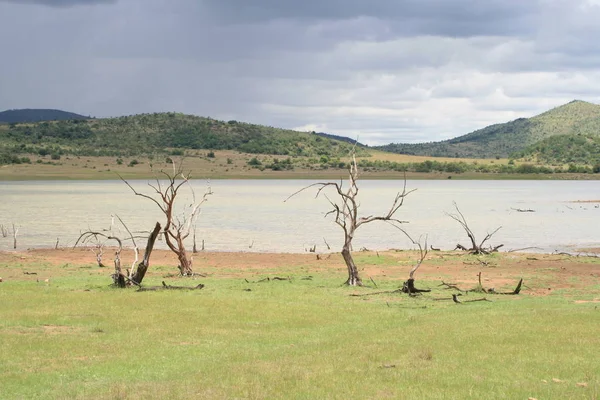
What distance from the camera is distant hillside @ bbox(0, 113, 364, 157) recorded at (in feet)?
485

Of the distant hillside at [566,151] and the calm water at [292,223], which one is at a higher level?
the distant hillside at [566,151]

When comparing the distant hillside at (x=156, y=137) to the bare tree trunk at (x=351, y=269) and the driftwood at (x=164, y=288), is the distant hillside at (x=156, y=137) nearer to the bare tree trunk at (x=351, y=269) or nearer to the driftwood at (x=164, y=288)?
the driftwood at (x=164, y=288)

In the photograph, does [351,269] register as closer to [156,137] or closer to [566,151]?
[156,137]

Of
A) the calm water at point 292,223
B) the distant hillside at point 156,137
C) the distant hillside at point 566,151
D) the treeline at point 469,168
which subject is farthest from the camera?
the distant hillside at point 566,151

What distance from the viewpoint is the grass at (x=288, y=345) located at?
36.0 feet

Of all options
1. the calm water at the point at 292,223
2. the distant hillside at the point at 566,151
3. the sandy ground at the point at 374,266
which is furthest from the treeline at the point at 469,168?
the sandy ground at the point at 374,266

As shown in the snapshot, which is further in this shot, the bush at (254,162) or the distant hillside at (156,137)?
the distant hillside at (156,137)

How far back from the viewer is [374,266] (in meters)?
31.8

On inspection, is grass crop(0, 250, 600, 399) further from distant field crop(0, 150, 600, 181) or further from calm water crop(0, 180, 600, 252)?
distant field crop(0, 150, 600, 181)

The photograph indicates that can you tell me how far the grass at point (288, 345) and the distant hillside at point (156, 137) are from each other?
122m

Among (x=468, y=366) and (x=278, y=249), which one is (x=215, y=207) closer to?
(x=278, y=249)

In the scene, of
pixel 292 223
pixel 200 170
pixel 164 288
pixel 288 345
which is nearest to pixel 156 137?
pixel 200 170

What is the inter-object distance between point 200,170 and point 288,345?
4749 inches

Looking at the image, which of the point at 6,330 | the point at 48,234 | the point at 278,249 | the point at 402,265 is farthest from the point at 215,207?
the point at 6,330
